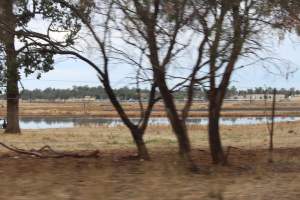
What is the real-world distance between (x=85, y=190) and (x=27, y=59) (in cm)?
623

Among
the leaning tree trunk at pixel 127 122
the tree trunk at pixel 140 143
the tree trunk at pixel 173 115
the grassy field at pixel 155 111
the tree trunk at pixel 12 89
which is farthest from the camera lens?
the grassy field at pixel 155 111

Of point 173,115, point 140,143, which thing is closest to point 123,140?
point 140,143

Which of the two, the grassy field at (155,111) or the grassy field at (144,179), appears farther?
the grassy field at (155,111)

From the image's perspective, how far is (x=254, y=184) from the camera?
36.4 ft

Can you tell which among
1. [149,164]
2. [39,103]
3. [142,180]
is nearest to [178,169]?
[149,164]

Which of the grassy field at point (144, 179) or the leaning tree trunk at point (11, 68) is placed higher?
the leaning tree trunk at point (11, 68)

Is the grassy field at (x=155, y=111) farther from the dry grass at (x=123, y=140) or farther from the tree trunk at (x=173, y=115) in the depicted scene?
the tree trunk at (x=173, y=115)

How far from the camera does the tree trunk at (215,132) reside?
13.0m

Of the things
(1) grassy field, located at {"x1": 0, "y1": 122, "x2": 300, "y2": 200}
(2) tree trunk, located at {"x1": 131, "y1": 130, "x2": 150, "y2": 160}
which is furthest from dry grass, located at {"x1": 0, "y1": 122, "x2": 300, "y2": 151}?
(1) grassy field, located at {"x1": 0, "y1": 122, "x2": 300, "y2": 200}

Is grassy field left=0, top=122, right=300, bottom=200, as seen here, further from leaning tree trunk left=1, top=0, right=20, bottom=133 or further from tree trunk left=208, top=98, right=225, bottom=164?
leaning tree trunk left=1, top=0, right=20, bottom=133

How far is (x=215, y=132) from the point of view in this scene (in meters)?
13.2

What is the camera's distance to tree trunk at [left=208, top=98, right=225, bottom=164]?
1298cm

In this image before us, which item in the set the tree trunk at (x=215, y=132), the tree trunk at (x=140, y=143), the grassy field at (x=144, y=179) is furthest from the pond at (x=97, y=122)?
the tree trunk at (x=215, y=132)

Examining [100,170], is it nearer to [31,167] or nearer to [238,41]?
[31,167]
